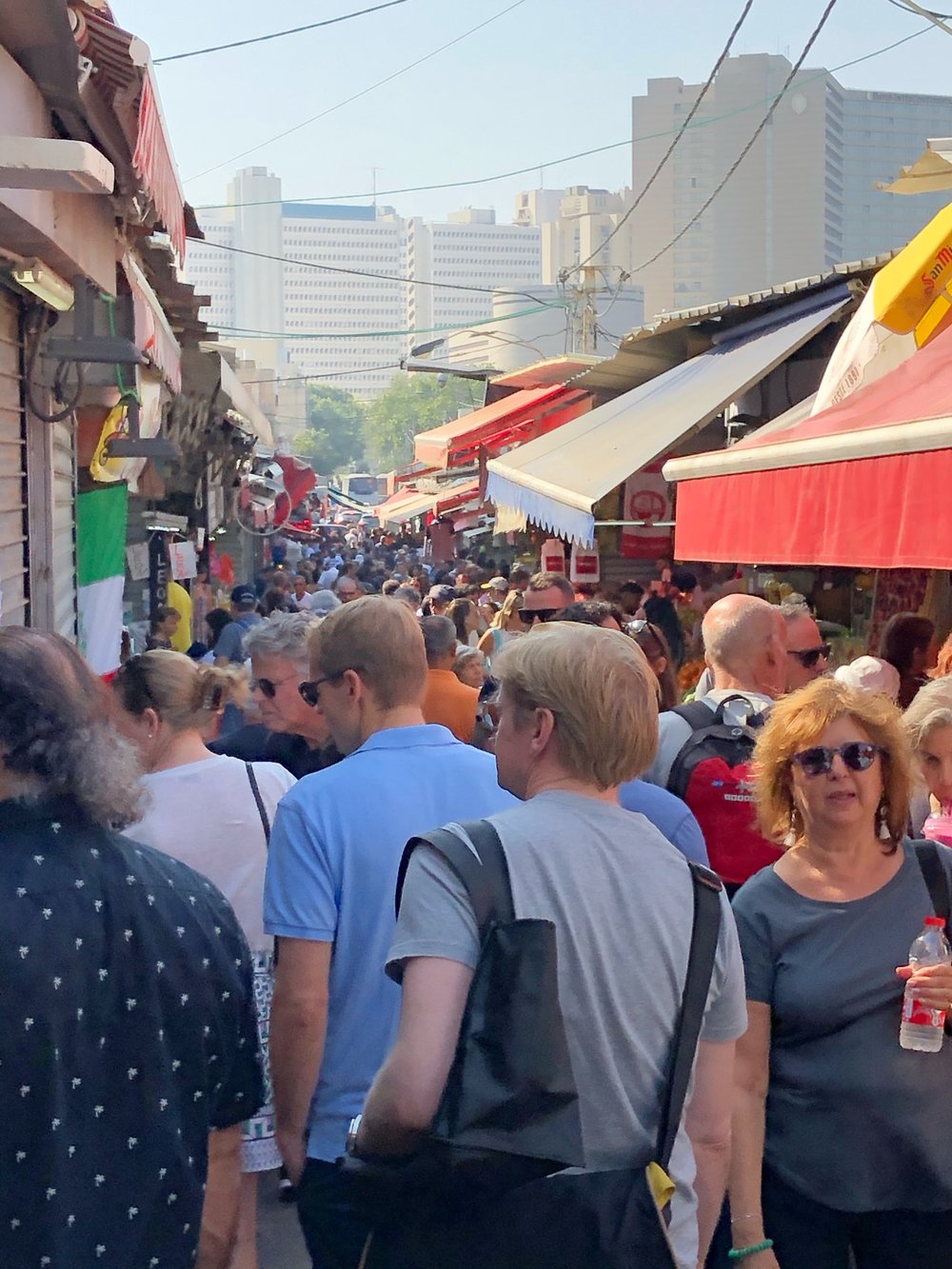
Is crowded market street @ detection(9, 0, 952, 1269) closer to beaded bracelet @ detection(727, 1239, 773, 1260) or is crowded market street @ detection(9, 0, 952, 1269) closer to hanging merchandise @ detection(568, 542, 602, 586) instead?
beaded bracelet @ detection(727, 1239, 773, 1260)

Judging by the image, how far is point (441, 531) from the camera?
26.8 metres

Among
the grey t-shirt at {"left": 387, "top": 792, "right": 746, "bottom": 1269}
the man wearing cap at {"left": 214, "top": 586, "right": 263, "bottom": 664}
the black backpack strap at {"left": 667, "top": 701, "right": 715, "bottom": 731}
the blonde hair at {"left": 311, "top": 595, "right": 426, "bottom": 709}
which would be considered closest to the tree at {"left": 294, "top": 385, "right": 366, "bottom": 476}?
the man wearing cap at {"left": 214, "top": 586, "right": 263, "bottom": 664}

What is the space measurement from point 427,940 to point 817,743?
4.24ft

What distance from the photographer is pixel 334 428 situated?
545 ft

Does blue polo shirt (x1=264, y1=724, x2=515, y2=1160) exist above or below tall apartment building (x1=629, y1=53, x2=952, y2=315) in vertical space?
below

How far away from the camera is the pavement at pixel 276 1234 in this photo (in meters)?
4.32

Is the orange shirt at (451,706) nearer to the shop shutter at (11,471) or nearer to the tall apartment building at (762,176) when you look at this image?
the shop shutter at (11,471)

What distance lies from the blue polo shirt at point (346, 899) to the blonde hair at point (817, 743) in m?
0.73

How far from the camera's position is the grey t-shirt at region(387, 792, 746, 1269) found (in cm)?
197

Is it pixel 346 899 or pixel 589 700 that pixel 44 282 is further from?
pixel 589 700

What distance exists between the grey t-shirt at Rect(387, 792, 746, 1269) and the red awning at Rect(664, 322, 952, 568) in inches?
85.7

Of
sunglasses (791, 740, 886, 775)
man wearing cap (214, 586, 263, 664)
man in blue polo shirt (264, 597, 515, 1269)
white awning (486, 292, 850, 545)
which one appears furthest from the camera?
man wearing cap (214, 586, 263, 664)

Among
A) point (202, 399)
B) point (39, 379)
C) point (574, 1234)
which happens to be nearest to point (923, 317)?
point (39, 379)

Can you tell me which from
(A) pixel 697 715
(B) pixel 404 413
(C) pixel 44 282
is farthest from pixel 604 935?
(B) pixel 404 413
